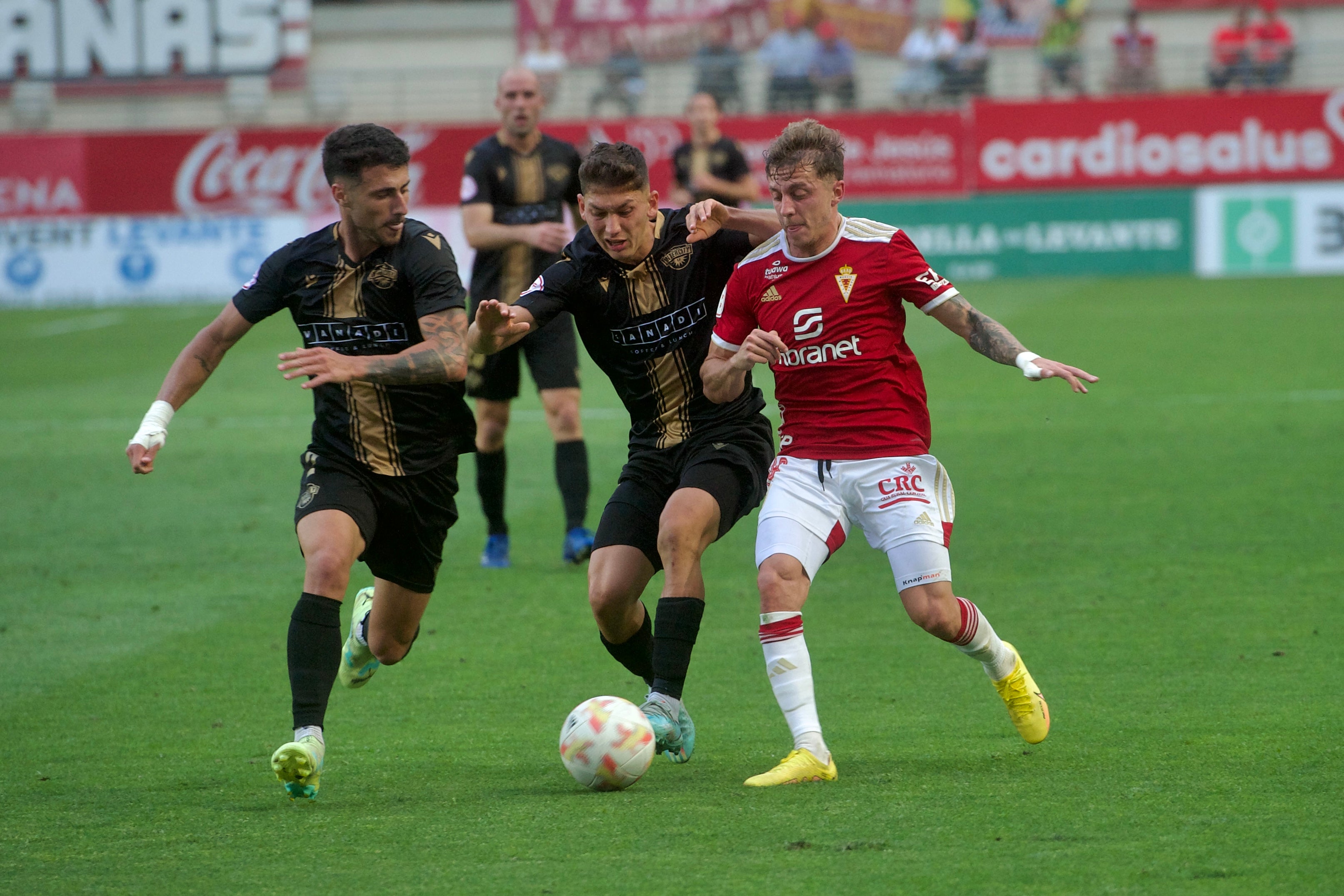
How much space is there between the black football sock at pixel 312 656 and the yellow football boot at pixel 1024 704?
2030 mm

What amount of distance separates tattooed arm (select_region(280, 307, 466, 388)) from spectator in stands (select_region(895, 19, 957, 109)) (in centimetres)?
2474

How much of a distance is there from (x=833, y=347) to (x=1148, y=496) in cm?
519

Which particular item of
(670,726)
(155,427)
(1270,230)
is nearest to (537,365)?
(155,427)

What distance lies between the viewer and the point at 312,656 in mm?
4973

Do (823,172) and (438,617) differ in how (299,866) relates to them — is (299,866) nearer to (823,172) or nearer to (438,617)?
(823,172)

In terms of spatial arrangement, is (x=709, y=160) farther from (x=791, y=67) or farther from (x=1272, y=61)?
(x=1272, y=61)

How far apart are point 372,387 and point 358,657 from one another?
48.5 inches

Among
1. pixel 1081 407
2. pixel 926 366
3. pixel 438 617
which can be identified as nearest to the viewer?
pixel 438 617

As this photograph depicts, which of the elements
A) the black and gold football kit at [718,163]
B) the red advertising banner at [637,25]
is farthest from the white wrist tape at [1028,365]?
the red advertising banner at [637,25]

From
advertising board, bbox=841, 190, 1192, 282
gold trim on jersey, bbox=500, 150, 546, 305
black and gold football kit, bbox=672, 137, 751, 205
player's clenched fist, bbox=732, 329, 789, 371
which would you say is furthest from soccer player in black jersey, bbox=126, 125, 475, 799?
advertising board, bbox=841, 190, 1192, 282

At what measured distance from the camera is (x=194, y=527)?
9922 mm

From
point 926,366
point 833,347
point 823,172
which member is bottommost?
point 926,366

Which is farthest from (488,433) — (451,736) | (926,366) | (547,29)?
(547,29)

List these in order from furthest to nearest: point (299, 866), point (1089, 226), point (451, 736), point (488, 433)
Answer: point (1089, 226)
point (488, 433)
point (451, 736)
point (299, 866)
